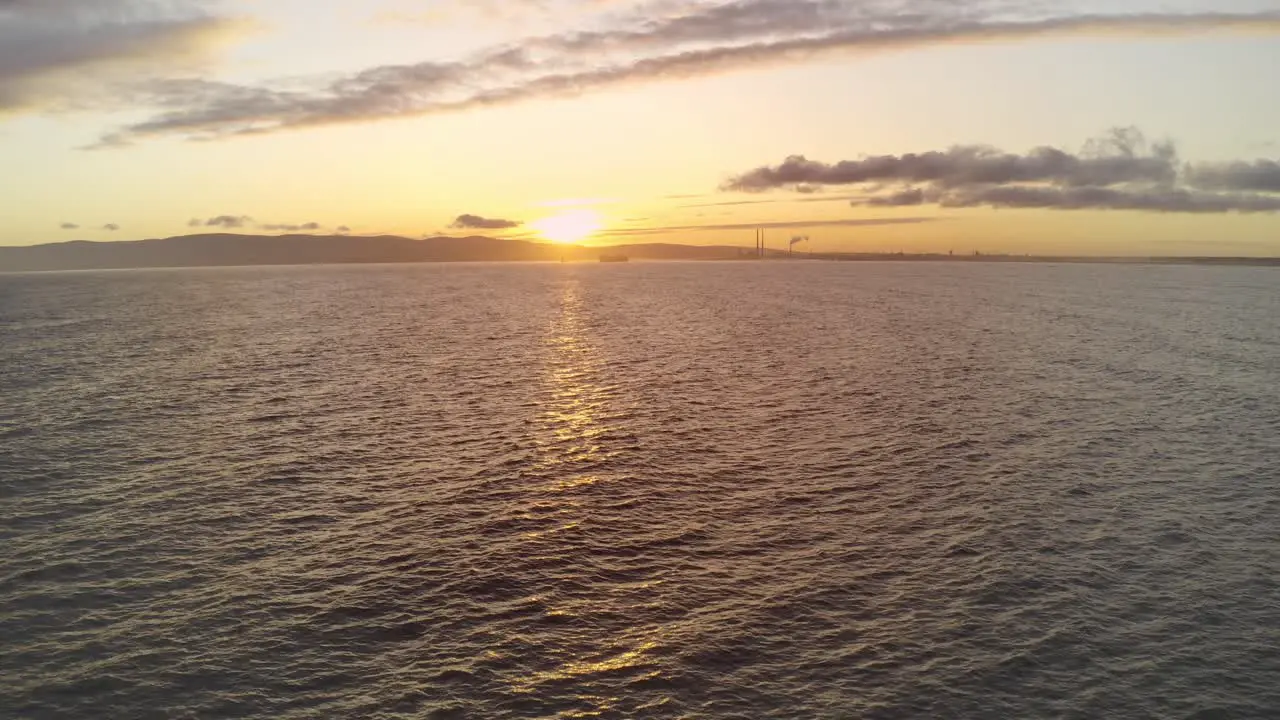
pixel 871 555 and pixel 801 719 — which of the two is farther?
pixel 871 555

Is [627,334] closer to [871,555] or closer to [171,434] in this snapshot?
[171,434]

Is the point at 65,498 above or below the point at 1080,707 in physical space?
above

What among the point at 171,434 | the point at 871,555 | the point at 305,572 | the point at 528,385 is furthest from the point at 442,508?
the point at 528,385

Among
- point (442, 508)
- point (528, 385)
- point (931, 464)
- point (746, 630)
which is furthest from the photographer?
point (528, 385)

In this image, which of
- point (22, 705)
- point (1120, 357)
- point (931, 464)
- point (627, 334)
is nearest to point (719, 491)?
point (931, 464)

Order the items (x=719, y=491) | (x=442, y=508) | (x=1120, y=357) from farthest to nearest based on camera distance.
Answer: (x=1120, y=357)
(x=719, y=491)
(x=442, y=508)

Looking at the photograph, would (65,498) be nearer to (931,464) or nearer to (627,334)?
(931,464)
